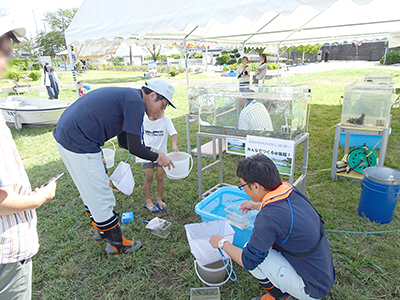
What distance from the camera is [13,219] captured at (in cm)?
122

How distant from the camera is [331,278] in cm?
176

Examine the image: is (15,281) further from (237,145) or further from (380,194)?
(380,194)

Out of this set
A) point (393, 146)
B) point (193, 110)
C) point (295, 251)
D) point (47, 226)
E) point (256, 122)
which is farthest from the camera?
point (193, 110)

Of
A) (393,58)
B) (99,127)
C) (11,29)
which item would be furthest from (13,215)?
(393,58)

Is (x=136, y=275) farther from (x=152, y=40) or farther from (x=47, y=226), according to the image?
(x=152, y=40)

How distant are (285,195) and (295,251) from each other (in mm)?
374

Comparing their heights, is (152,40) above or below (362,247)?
above

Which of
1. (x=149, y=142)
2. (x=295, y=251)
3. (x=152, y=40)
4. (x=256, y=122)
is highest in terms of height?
(x=152, y=40)

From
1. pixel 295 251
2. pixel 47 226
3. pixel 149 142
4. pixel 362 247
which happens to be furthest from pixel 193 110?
pixel 295 251

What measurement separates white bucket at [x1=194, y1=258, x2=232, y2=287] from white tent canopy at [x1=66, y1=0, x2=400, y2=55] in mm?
2929

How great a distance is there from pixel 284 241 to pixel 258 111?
1.79 metres

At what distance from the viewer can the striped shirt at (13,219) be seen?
45.1 inches

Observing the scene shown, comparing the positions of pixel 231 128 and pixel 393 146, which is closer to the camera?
pixel 231 128

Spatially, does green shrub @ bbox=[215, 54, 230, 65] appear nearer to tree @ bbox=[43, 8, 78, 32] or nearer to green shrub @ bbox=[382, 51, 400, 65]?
green shrub @ bbox=[382, 51, 400, 65]
